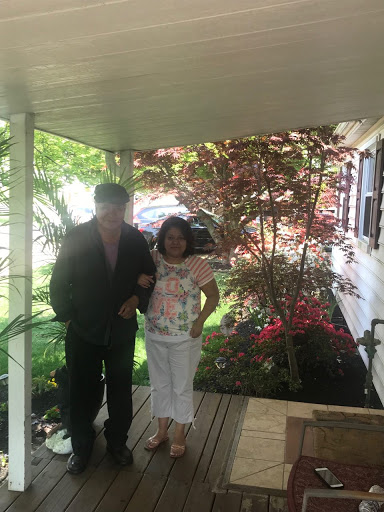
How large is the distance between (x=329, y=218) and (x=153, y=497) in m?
3.43

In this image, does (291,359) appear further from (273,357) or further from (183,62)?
(183,62)

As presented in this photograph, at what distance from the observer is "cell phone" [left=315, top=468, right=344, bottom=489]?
192 centimetres

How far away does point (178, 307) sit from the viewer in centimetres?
284

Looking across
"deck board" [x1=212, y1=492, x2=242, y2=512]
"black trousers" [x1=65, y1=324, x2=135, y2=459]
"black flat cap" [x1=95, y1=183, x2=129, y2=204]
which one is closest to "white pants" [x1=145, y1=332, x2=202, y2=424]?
"black trousers" [x1=65, y1=324, x2=135, y2=459]

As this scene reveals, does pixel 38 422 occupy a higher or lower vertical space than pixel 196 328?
lower

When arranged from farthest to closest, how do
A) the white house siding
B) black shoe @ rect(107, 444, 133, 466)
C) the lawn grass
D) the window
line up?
the window → the lawn grass → the white house siding → black shoe @ rect(107, 444, 133, 466)

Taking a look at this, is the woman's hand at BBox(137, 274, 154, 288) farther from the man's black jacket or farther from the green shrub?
the green shrub

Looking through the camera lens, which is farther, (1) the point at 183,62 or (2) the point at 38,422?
(2) the point at 38,422

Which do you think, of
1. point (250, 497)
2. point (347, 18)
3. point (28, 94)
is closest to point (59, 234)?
point (28, 94)

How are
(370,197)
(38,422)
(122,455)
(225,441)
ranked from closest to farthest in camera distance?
(122,455)
(225,441)
(38,422)
(370,197)

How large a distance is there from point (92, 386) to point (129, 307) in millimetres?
597

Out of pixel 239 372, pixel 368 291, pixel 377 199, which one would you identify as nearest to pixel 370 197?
pixel 377 199

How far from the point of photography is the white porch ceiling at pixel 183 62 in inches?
52.0

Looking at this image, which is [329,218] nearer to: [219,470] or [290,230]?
[290,230]
